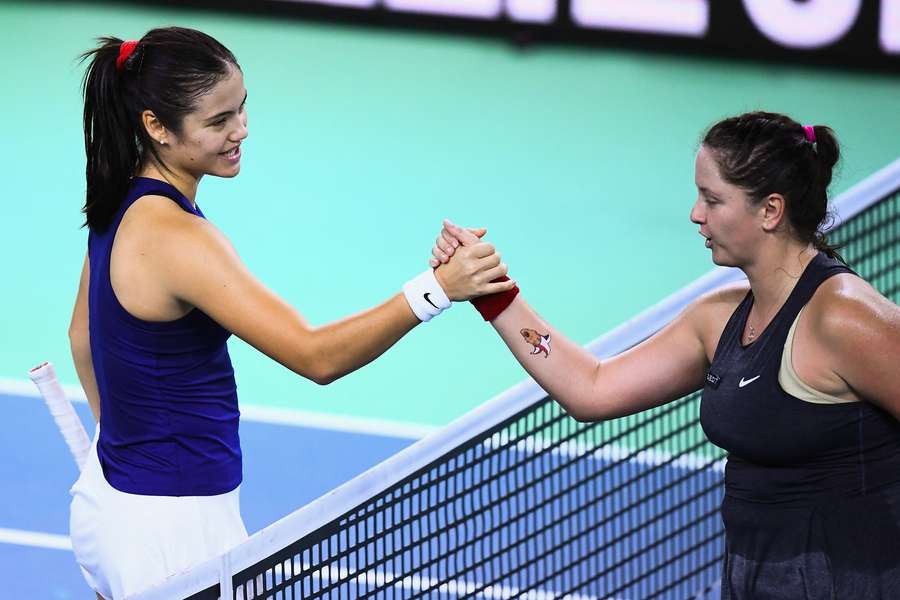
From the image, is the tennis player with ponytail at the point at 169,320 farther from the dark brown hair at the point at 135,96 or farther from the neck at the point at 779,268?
the neck at the point at 779,268

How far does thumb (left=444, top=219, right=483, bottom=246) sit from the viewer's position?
3188mm

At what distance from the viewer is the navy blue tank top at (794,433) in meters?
2.64

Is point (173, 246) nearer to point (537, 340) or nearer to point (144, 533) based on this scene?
point (144, 533)

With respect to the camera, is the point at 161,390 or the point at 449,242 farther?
A: the point at 449,242

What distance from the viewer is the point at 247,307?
2.84 m

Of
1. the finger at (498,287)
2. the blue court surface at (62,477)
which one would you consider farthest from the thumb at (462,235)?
the blue court surface at (62,477)

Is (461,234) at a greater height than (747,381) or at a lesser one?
greater

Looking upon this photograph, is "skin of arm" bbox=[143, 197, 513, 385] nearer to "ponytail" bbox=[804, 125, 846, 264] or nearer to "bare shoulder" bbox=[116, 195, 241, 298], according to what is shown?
"bare shoulder" bbox=[116, 195, 241, 298]

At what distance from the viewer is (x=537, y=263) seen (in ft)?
25.2

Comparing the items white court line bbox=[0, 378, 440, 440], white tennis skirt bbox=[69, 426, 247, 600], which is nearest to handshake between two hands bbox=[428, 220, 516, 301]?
white tennis skirt bbox=[69, 426, 247, 600]

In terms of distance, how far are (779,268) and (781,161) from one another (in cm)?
21

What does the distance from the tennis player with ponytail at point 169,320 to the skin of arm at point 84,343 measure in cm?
15

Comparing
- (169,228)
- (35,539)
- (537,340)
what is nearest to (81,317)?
(169,228)

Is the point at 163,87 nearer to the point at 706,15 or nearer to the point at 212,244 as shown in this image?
the point at 212,244
